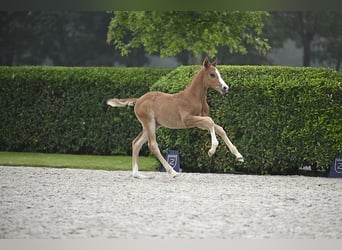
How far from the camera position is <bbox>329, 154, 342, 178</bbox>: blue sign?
7605 millimetres

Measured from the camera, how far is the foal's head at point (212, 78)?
6.70 meters

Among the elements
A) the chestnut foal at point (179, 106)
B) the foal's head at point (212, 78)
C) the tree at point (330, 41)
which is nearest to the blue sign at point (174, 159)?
the chestnut foal at point (179, 106)

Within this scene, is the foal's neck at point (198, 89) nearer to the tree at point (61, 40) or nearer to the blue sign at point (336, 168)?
the blue sign at point (336, 168)

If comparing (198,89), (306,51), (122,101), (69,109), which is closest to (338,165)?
(198,89)

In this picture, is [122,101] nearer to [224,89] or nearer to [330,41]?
[224,89]

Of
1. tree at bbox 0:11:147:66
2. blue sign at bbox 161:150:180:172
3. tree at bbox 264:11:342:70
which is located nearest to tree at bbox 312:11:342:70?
tree at bbox 264:11:342:70

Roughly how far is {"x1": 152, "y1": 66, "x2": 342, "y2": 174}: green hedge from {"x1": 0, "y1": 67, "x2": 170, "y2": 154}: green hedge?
1392 millimetres

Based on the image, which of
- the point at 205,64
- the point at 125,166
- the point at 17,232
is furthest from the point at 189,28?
the point at 17,232

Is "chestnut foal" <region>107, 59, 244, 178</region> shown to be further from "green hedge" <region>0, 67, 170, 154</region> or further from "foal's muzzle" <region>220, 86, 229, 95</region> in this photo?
"green hedge" <region>0, 67, 170, 154</region>

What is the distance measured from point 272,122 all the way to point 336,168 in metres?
0.90

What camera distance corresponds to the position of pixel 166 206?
5355 millimetres

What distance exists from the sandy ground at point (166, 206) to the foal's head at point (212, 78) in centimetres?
97

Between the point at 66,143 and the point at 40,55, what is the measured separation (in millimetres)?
3654
